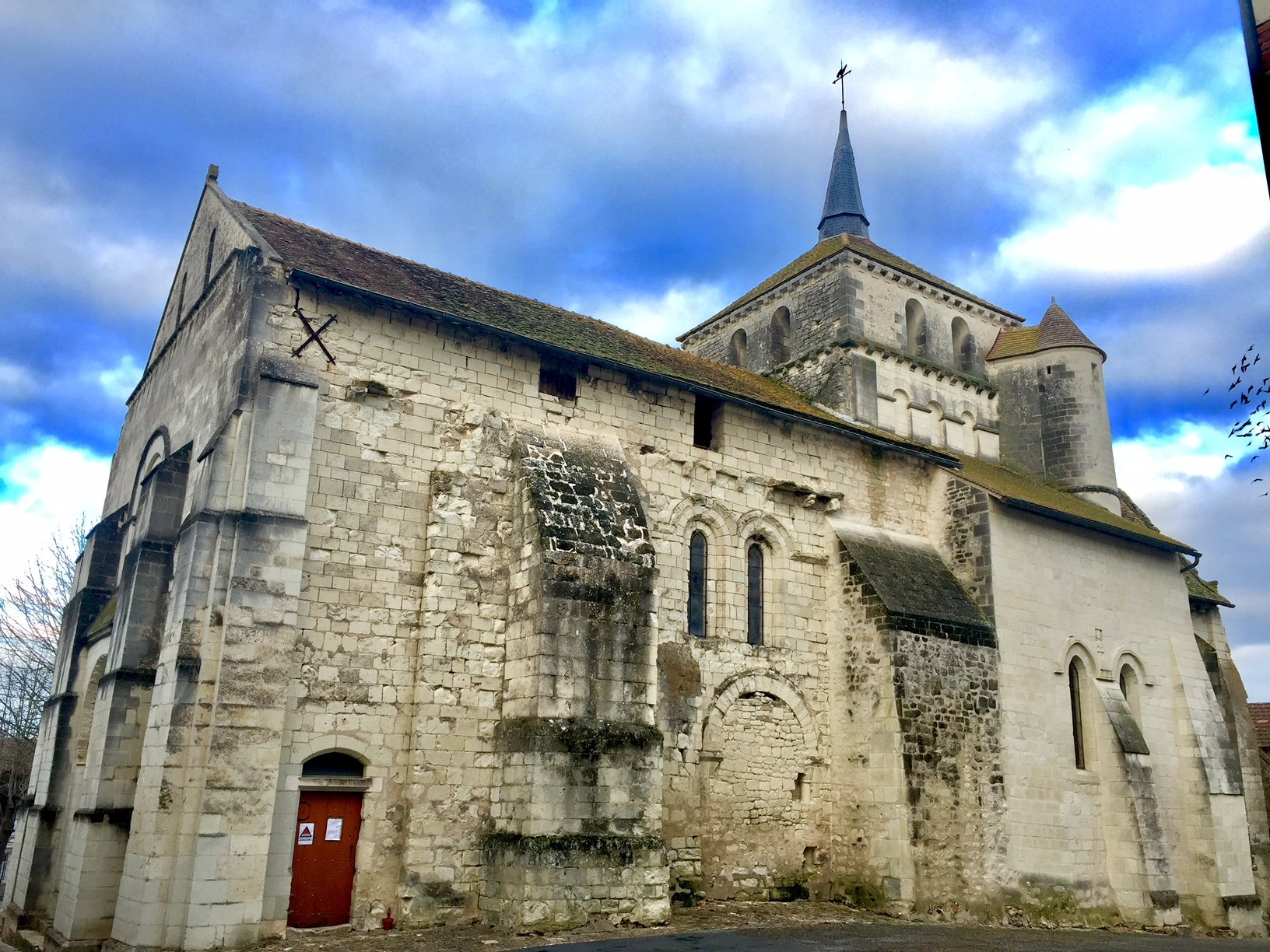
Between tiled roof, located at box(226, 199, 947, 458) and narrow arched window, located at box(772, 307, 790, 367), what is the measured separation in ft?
15.6

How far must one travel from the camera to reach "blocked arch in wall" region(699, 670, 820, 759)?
1401cm

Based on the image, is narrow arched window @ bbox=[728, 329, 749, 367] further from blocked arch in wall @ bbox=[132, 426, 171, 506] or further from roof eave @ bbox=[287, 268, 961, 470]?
blocked arch in wall @ bbox=[132, 426, 171, 506]

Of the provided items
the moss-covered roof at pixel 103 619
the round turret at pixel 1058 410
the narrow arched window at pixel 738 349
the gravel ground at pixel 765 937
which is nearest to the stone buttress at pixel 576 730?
the gravel ground at pixel 765 937

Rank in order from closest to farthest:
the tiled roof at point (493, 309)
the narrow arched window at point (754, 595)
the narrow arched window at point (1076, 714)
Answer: the tiled roof at point (493, 309), the narrow arched window at point (754, 595), the narrow arched window at point (1076, 714)

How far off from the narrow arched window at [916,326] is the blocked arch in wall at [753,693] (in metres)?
10.5

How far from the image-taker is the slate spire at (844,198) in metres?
26.2

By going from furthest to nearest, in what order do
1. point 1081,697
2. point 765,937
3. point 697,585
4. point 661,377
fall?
point 1081,697, point 697,585, point 661,377, point 765,937

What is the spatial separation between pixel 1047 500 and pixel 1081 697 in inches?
149

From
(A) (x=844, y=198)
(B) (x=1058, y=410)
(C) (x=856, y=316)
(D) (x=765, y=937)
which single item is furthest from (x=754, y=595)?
(A) (x=844, y=198)

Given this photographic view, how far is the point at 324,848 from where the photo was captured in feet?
35.8

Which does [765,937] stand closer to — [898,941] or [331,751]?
[898,941]

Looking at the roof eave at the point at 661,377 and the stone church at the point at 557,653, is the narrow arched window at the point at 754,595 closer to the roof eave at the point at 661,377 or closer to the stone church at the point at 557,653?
the stone church at the point at 557,653

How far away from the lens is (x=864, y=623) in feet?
50.5

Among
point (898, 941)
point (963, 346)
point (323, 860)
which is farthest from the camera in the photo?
point (963, 346)
